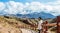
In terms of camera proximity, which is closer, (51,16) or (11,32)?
(11,32)

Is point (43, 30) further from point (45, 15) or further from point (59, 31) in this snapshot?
point (45, 15)

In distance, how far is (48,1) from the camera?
14312 mm

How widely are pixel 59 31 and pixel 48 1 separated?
10062mm

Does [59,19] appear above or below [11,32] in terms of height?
above

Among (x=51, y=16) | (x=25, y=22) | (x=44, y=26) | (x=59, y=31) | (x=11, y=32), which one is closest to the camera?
(x=59, y=31)

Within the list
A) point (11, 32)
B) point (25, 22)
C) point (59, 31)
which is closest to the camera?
point (59, 31)

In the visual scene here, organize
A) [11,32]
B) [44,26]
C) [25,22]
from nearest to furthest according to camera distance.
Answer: [44,26]
[11,32]
[25,22]

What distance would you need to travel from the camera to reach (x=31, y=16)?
45.2 ft

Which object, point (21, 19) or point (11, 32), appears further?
point (21, 19)

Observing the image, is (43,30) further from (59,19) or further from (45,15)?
(45,15)

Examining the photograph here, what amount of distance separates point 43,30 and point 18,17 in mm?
7841

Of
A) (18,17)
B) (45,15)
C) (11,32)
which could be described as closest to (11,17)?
(18,17)

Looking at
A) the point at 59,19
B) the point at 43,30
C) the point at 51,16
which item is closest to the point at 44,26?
the point at 43,30

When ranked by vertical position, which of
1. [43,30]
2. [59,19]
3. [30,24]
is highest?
[59,19]
